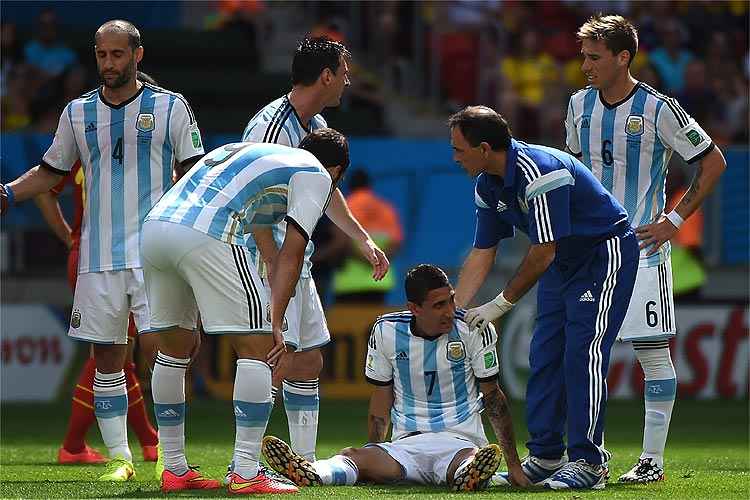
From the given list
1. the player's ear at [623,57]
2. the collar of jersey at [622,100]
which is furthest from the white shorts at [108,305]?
the player's ear at [623,57]

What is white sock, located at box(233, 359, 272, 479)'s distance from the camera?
6328mm

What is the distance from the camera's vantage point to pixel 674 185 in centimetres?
1443

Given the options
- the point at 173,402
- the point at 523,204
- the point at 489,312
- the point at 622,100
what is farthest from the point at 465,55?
the point at 173,402

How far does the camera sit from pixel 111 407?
789cm

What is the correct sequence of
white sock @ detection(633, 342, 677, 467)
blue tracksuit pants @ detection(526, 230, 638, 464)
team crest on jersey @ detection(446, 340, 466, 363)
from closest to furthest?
blue tracksuit pants @ detection(526, 230, 638, 464) < team crest on jersey @ detection(446, 340, 466, 363) < white sock @ detection(633, 342, 677, 467)

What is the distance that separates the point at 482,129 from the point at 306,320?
145cm

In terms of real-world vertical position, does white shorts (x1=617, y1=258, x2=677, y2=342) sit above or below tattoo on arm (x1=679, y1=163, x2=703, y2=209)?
below

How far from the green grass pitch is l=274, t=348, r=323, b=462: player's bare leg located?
1.66 feet

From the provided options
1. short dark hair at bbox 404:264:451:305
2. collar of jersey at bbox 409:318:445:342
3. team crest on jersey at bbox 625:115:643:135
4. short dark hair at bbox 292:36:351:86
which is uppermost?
short dark hair at bbox 292:36:351:86

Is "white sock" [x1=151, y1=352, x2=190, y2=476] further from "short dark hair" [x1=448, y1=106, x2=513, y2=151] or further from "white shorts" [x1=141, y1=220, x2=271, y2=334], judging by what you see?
"short dark hair" [x1=448, y1=106, x2=513, y2=151]

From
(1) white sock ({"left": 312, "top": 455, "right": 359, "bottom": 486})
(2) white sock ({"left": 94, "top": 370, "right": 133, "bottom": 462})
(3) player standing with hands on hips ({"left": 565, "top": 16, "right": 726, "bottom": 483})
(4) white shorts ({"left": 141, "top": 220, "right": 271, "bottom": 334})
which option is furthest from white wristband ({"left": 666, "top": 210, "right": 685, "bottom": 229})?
(2) white sock ({"left": 94, "top": 370, "right": 133, "bottom": 462})

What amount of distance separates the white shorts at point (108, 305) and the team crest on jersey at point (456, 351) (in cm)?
159

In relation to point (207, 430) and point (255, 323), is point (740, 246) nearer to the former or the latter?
point (207, 430)

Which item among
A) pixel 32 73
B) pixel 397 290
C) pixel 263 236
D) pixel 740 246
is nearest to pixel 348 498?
pixel 263 236
